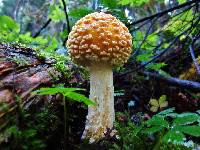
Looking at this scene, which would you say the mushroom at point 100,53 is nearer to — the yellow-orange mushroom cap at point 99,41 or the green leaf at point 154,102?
the yellow-orange mushroom cap at point 99,41

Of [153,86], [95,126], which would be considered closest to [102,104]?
[95,126]

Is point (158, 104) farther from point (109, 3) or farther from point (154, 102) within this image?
point (109, 3)

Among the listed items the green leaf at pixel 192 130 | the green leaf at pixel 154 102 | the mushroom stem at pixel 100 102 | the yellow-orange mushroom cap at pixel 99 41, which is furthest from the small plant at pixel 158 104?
the green leaf at pixel 192 130

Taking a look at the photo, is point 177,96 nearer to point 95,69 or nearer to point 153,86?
point 153,86

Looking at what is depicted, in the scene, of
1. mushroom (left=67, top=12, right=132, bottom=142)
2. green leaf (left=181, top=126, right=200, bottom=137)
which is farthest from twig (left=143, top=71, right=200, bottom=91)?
green leaf (left=181, top=126, right=200, bottom=137)

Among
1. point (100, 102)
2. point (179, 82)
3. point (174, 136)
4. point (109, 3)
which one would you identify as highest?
point (109, 3)

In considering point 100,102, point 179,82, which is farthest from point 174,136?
point 179,82

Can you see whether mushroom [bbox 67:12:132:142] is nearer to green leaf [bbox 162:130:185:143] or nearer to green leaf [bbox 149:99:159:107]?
green leaf [bbox 162:130:185:143]
